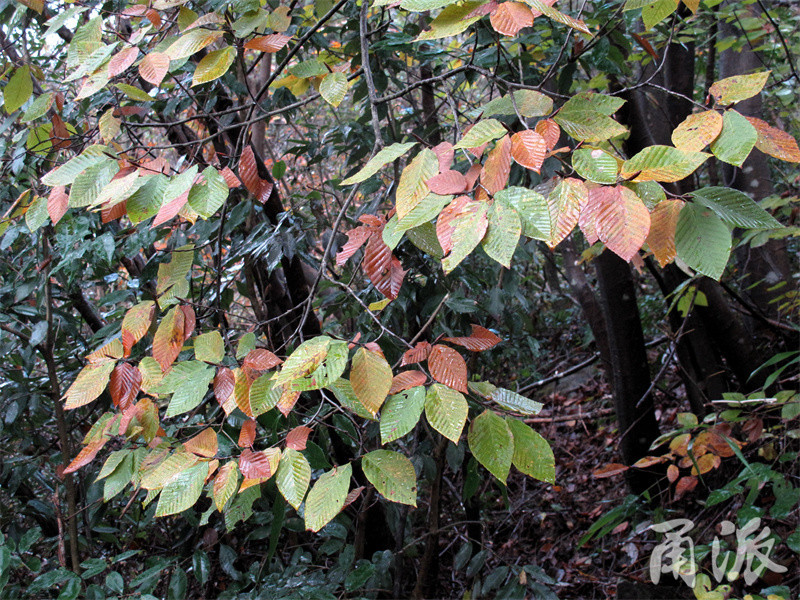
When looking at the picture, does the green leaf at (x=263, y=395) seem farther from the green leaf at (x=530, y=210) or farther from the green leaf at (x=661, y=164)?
the green leaf at (x=661, y=164)

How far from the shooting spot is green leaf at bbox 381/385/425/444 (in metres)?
0.71

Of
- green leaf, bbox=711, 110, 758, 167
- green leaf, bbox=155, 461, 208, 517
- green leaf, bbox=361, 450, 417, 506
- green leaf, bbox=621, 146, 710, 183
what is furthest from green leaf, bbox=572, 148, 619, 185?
green leaf, bbox=155, 461, 208, 517

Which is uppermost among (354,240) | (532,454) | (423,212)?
(423,212)

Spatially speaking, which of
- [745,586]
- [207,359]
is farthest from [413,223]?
[745,586]

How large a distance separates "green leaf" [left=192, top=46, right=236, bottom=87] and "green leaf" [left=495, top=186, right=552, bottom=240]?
611 millimetres

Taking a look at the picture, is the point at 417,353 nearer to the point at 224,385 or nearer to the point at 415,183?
the point at 415,183

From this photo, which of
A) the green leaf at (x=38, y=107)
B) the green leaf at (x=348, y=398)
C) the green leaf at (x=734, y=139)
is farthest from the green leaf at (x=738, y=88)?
the green leaf at (x=38, y=107)

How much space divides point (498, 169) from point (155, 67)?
69cm

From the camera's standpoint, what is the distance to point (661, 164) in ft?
2.10

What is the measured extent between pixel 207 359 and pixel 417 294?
74 centimetres

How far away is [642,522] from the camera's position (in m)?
2.37

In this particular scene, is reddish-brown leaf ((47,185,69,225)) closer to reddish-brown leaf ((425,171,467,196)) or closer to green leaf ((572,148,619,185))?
reddish-brown leaf ((425,171,467,196))

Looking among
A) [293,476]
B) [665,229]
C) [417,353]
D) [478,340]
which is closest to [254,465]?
[293,476]

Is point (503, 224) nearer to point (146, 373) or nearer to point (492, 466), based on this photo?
point (492, 466)
